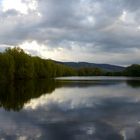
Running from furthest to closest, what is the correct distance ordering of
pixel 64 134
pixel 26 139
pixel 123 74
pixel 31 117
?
1. pixel 123 74
2. pixel 31 117
3. pixel 64 134
4. pixel 26 139

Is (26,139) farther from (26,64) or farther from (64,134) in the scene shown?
(26,64)

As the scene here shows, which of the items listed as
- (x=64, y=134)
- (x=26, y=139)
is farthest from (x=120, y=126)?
(x=26, y=139)

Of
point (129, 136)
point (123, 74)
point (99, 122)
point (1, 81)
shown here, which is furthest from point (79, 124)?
point (123, 74)

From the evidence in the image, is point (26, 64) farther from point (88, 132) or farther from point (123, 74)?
point (123, 74)

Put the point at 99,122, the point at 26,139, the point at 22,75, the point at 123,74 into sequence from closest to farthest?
the point at 26,139 < the point at 99,122 < the point at 22,75 < the point at 123,74

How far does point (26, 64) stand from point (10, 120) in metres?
73.4

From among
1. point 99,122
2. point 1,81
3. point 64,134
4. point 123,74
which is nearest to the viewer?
point 64,134

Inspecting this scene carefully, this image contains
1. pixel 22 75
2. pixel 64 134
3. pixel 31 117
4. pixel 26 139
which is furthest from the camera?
pixel 22 75

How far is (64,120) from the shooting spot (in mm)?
19391

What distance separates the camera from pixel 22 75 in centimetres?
9150

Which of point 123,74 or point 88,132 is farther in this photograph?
point 123,74

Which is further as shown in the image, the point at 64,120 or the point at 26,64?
the point at 26,64

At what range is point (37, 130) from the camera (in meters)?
15.9

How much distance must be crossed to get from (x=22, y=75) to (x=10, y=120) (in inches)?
2859
